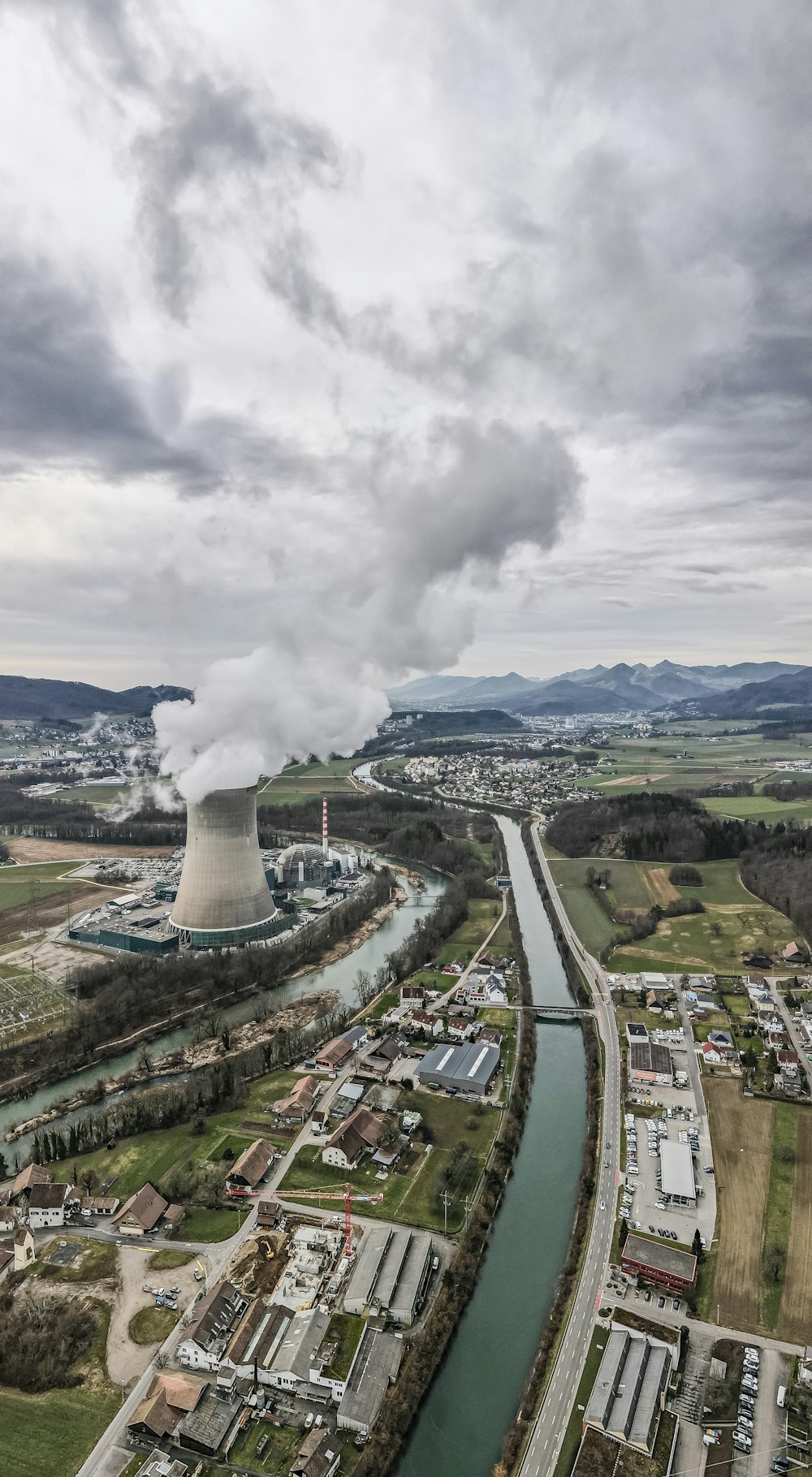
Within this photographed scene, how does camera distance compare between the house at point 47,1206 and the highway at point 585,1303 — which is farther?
the house at point 47,1206

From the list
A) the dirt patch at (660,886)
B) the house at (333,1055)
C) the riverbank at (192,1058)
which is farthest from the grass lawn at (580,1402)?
the dirt patch at (660,886)

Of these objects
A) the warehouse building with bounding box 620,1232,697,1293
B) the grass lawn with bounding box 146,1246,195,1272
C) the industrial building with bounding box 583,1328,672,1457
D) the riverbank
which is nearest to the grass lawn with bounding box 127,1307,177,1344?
the grass lawn with bounding box 146,1246,195,1272

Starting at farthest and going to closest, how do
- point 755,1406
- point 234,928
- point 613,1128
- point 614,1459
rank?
point 234,928 < point 613,1128 < point 755,1406 < point 614,1459

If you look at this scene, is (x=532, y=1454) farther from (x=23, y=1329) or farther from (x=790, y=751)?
(x=790, y=751)

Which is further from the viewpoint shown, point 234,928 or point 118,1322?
point 234,928

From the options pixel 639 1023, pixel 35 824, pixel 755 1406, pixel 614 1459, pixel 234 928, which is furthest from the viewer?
pixel 35 824

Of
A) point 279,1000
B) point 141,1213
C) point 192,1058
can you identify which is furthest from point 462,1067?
Answer: point 141,1213

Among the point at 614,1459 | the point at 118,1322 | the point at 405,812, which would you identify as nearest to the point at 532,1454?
the point at 614,1459

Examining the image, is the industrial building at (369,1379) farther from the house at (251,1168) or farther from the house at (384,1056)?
the house at (384,1056)
